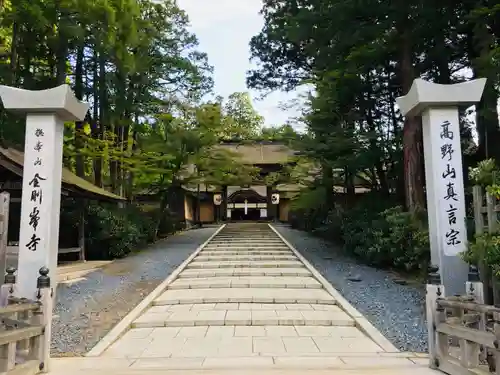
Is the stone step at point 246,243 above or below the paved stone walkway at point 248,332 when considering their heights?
above

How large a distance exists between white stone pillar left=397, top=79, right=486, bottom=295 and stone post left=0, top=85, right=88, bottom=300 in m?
4.55

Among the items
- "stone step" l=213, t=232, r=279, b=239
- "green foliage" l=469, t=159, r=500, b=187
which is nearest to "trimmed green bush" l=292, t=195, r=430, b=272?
"green foliage" l=469, t=159, r=500, b=187

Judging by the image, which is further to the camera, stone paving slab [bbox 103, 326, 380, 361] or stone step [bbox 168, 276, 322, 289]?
stone step [bbox 168, 276, 322, 289]

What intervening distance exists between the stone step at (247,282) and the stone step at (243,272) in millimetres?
343

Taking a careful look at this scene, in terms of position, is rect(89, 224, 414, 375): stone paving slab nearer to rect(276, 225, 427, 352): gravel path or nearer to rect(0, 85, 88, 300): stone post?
rect(276, 225, 427, 352): gravel path

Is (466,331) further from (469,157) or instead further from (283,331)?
(469,157)

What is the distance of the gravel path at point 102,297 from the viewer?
547cm

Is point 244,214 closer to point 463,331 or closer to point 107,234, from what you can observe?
point 107,234

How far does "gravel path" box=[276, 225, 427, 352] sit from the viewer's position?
5.50m

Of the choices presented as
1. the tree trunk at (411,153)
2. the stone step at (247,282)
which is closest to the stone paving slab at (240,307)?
the stone step at (247,282)

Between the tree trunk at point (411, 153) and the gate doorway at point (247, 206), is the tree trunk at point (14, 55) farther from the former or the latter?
the gate doorway at point (247, 206)

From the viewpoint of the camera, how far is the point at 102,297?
7.77 meters

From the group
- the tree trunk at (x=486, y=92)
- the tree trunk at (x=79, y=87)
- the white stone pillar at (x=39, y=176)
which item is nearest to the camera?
the white stone pillar at (x=39, y=176)

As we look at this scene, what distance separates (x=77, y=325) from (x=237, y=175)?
15.2m
